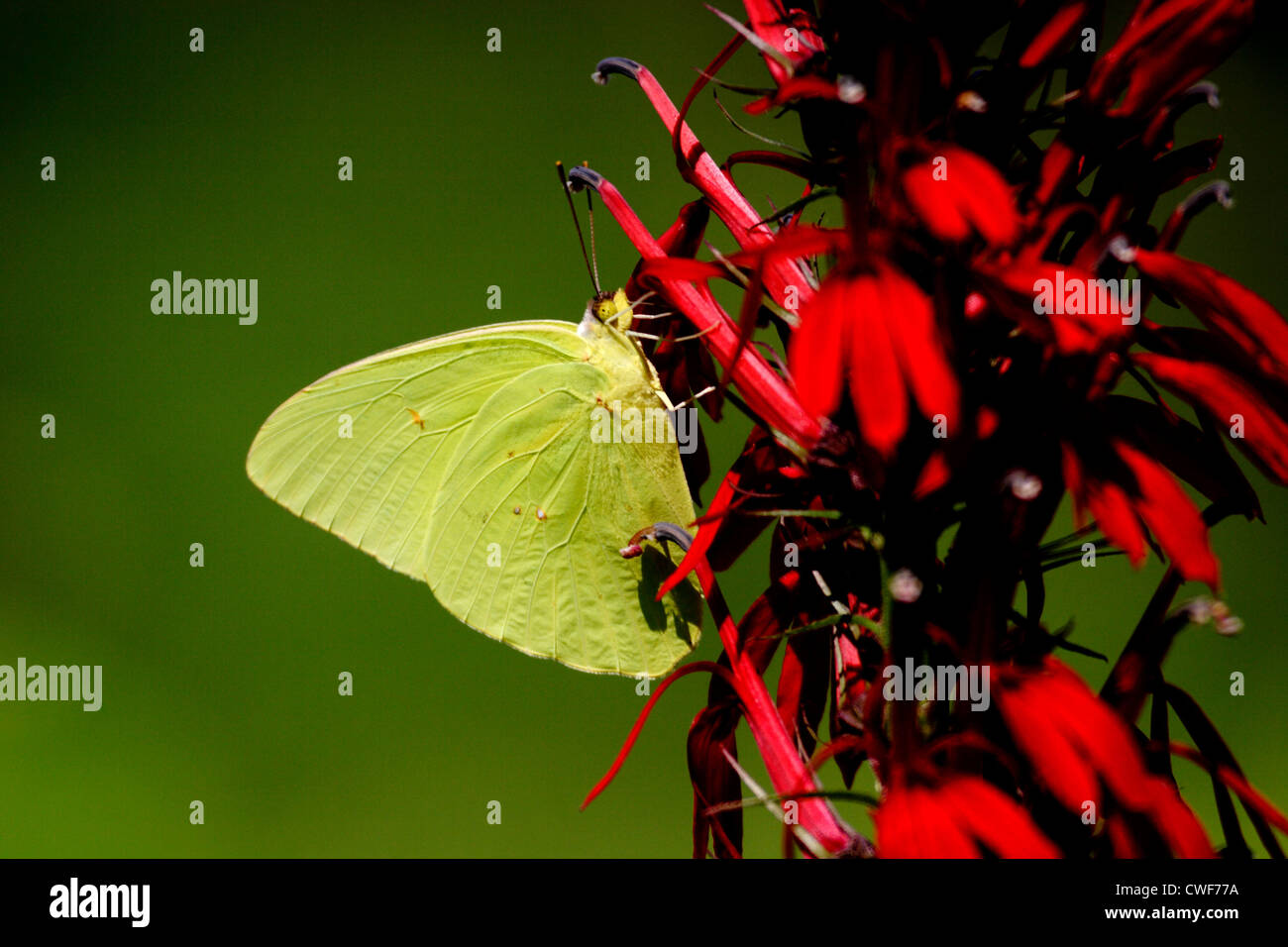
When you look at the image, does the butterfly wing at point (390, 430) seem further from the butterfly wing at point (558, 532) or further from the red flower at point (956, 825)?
the red flower at point (956, 825)

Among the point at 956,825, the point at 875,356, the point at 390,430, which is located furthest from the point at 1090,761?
the point at 390,430

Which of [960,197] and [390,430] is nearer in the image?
[960,197]

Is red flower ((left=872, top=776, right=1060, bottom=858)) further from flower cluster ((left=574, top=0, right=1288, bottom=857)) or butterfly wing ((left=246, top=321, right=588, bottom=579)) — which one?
butterfly wing ((left=246, top=321, right=588, bottom=579))

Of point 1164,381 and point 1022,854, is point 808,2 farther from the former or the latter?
point 1022,854

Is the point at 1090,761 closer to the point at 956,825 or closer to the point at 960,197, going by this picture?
the point at 956,825

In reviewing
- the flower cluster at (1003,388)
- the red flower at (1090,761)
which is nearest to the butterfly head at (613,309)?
the flower cluster at (1003,388)

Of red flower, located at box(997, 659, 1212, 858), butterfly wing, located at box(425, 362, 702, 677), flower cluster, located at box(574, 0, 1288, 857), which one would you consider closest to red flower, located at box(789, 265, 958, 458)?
flower cluster, located at box(574, 0, 1288, 857)
